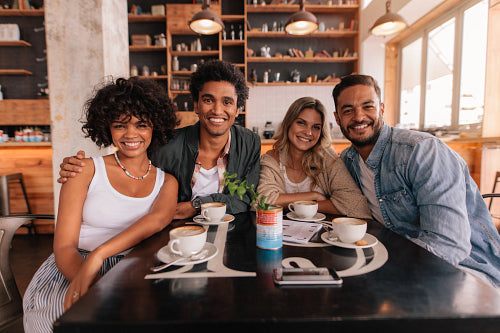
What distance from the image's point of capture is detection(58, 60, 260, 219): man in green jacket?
1.78 meters

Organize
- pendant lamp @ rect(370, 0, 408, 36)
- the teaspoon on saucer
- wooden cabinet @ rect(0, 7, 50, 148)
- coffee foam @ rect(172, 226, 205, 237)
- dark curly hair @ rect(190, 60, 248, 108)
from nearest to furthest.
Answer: the teaspoon on saucer, coffee foam @ rect(172, 226, 205, 237), dark curly hair @ rect(190, 60, 248, 108), pendant lamp @ rect(370, 0, 408, 36), wooden cabinet @ rect(0, 7, 50, 148)

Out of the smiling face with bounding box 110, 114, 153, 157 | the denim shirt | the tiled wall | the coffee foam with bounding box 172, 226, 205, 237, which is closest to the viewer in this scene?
the coffee foam with bounding box 172, 226, 205, 237

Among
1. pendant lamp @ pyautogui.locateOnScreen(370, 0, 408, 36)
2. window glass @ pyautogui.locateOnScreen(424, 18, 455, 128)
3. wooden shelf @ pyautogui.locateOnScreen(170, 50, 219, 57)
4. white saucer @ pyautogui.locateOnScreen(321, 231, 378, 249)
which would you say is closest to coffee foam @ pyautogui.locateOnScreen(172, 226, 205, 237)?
white saucer @ pyautogui.locateOnScreen(321, 231, 378, 249)

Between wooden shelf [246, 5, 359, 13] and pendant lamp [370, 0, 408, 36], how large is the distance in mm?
1874

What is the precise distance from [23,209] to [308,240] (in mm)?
4233

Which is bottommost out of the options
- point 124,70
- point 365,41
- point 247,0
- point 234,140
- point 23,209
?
point 23,209

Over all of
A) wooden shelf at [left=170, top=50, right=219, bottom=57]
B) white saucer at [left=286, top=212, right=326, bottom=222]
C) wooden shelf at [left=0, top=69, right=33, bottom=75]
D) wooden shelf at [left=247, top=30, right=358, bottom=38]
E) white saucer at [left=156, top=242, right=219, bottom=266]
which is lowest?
white saucer at [left=286, top=212, right=326, bottom=222]

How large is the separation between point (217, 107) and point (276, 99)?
4380 millimetres

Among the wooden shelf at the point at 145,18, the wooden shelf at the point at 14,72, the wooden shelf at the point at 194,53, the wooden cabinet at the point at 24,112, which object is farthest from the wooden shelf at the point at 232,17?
the wooden shelf at the point at 14,72

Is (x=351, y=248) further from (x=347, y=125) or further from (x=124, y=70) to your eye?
(x=124, y=70)

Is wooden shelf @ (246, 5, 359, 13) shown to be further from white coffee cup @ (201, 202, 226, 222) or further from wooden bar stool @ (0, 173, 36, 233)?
white coffee cup @ (201, 202, 226, 222)

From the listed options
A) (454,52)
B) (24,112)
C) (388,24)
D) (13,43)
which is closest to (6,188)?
(24,112)

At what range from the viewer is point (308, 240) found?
1062 mm

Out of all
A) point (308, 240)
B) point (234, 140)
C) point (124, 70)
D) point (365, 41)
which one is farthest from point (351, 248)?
point (365, 41)
